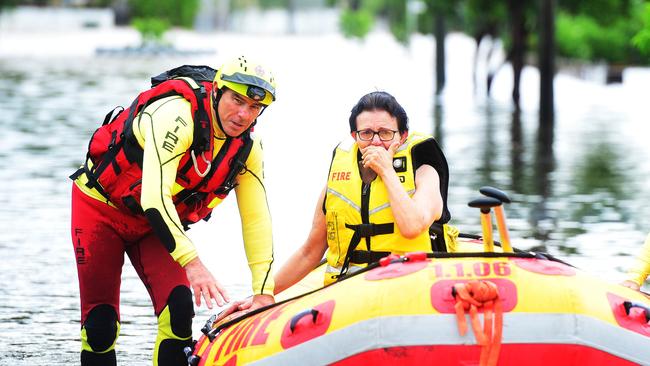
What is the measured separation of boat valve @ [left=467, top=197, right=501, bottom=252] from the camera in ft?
18.7

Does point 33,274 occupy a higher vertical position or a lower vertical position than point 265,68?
lower

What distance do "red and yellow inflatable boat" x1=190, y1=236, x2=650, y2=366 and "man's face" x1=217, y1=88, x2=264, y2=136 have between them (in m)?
0.99

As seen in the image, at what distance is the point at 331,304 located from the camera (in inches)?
230

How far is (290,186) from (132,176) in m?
10.3

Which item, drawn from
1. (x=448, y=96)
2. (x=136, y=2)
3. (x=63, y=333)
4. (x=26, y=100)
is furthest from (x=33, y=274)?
(x=136, y=2)

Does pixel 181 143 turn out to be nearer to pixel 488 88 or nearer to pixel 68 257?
pixel 68 257

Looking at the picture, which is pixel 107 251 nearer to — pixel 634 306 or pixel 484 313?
pixel 484 313

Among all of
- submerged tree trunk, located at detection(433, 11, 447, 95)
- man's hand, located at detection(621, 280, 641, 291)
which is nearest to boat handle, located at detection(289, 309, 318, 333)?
man's hand, located at detection(621, 280, 641, 291)

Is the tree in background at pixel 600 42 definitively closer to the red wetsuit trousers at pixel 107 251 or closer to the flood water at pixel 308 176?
the flood water at pixel 308 176

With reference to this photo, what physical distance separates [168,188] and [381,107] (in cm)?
96

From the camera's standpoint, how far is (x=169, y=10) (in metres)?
107

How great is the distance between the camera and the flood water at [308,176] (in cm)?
1017

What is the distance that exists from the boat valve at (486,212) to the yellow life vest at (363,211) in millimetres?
749

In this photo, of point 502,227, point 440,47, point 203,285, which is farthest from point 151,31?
point 502,227
